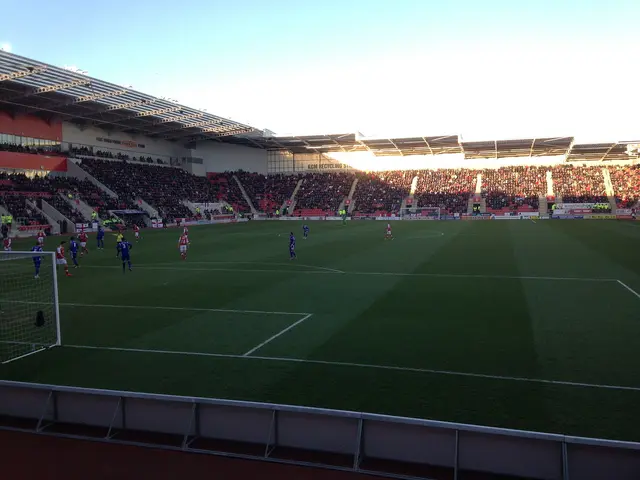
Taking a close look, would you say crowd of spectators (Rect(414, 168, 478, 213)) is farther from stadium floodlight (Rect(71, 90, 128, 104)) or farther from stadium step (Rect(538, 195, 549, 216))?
stadium floodlight (Rect(71, 90, 128, 104))

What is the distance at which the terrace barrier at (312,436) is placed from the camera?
18.1 ft

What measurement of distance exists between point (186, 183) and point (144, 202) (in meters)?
12.4

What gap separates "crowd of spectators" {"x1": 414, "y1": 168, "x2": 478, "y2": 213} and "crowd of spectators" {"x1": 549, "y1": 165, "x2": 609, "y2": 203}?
11.9 meters

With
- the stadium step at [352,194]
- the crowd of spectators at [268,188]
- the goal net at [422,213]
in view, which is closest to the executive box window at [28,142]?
the crowd of spectators at [268,188]

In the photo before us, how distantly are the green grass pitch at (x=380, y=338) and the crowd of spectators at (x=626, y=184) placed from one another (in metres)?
49.2

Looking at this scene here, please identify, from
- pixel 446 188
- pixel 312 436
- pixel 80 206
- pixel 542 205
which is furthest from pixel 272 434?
pixel 446 188

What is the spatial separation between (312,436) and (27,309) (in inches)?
521

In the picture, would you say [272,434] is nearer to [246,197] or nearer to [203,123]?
[203,123]

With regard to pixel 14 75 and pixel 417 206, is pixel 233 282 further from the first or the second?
pixel 417 206

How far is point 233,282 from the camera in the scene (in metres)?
20.1

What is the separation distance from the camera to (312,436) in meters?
6.36

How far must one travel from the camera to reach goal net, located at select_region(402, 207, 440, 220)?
7031cm

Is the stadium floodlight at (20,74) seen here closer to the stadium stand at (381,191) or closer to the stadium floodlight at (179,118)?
the stadium floodlight at (179,118)

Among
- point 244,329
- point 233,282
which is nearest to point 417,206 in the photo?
point 233,282
